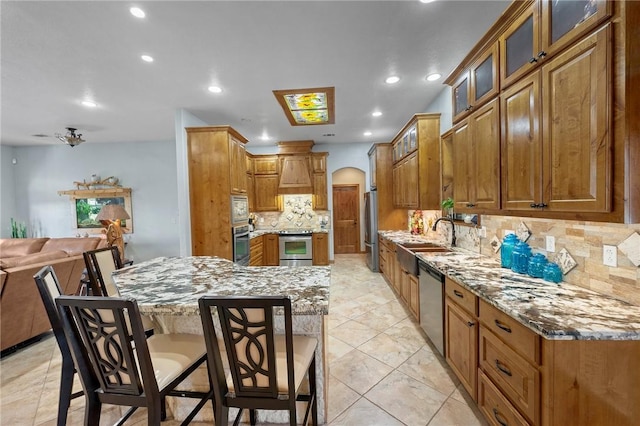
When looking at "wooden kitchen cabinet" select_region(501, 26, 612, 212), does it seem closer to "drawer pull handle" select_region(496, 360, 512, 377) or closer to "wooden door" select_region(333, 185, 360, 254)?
"drawer pull handle" select_region(496, 360, 512, 377)

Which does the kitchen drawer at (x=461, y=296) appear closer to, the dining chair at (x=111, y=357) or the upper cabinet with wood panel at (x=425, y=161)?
the upper cabinet with wood panel at (x=425, y=161)

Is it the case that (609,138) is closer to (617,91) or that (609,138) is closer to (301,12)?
(617,91)

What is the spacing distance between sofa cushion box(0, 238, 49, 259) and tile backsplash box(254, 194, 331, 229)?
439cm

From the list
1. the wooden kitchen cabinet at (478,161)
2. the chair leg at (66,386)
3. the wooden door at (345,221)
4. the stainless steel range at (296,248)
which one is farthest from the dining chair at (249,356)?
the wooden door at (345,221)

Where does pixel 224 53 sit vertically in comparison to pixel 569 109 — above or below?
above

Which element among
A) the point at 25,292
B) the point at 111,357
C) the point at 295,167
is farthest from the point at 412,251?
the point at 25,292

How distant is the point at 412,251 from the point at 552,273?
1.40 meters

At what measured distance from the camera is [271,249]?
5688 mm

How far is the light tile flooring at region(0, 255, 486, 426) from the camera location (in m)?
1.84

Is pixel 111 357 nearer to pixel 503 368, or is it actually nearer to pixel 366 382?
pixel 366 382

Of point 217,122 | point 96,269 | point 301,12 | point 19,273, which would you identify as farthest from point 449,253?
point 19,273

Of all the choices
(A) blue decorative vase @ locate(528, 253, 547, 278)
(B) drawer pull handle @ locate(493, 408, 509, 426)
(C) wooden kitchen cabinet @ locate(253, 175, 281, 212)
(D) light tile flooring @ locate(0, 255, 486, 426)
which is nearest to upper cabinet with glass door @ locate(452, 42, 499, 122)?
(A) blue decorative vase @ locate(528, 253, 547, 278)

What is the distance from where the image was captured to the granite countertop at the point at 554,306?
1102 mm

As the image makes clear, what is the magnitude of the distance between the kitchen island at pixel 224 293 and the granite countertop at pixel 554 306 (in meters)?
0.98
